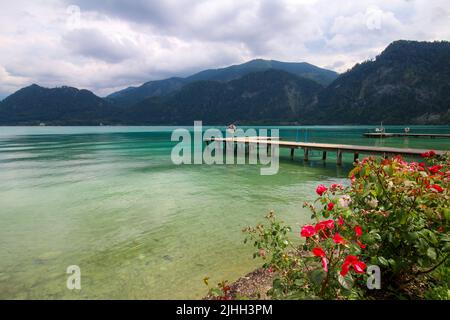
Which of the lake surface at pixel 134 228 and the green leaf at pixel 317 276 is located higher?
the green leaf at pixel 317 276

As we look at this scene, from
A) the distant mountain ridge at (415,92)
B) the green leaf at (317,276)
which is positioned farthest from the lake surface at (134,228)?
the distant mountain ridge at (415,92)

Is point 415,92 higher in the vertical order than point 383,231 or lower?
higher

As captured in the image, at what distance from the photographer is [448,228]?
3709 millimetres

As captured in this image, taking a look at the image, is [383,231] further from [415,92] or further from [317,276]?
[415,92]

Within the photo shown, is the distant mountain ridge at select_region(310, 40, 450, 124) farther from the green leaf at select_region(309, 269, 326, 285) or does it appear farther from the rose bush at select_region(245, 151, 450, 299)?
the green leaf at select_region(309, 269, 326, 285)

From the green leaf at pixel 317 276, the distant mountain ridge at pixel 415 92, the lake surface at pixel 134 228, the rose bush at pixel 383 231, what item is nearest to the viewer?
the green leaf at pixel 317 276

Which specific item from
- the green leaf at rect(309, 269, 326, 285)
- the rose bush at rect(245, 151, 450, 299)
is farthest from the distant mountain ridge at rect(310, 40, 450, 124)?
the green leaf at rect(309, 269, 326, 285)

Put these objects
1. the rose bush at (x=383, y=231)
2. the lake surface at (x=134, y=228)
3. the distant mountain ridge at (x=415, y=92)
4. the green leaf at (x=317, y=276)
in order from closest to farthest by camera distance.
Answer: the green leaf at (x=317, y=276)
the rose bush at (x=383, y=231)
the lake surface at (x=134, y=228)
the distant mountain ridge at (x=415, y=92)

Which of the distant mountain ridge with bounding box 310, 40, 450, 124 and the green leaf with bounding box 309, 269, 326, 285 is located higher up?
the distant mountain ridge with bounding box 310, 40, 450, 124

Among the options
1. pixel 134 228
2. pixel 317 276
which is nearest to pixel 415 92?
pixel 134 228

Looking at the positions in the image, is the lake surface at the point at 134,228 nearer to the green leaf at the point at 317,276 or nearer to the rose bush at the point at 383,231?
the rose bush at the point at 383,231

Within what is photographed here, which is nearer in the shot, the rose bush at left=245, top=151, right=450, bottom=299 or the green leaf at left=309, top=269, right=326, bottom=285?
the green leaf at left=309, top=269, right=326, bottom=285

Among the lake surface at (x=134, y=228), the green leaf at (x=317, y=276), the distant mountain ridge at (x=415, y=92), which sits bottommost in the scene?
the lake surface at (x=134, y=228)

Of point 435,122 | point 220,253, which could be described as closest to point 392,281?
point 220,253
